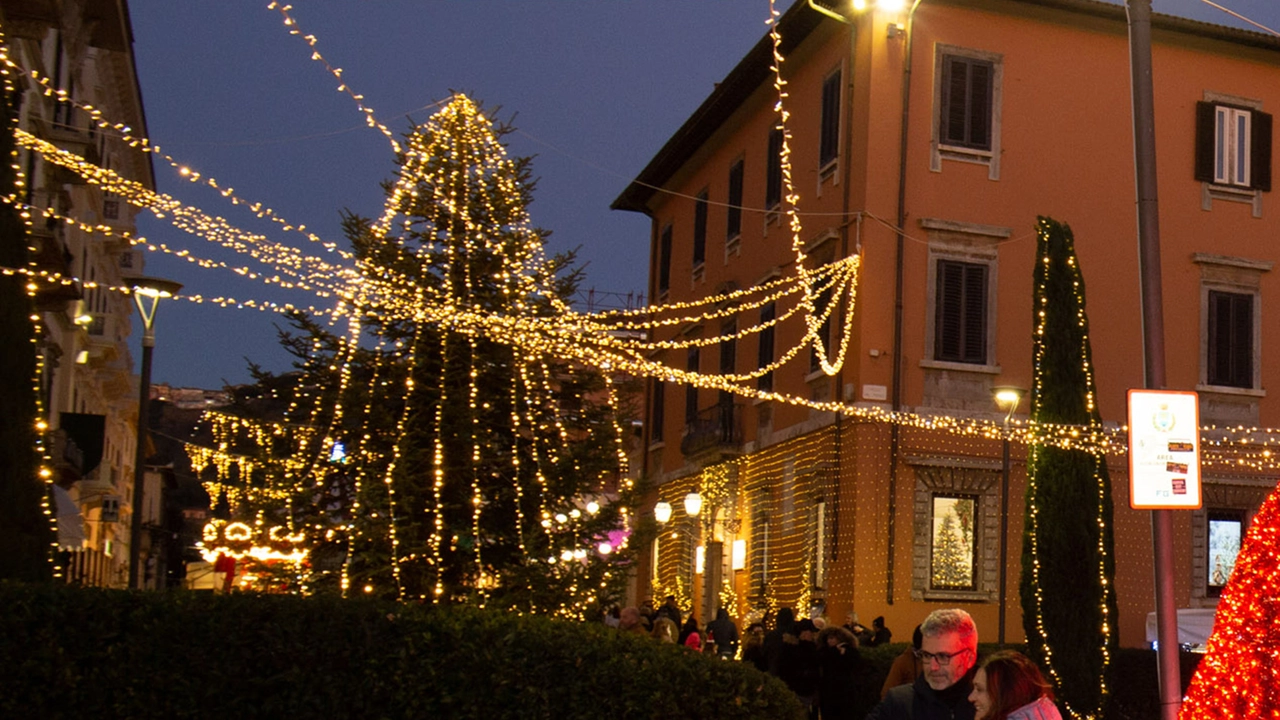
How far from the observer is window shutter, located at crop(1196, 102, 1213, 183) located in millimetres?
26094

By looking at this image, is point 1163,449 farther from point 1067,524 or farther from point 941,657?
point 1067,524

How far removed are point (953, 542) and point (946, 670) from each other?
1881 cm

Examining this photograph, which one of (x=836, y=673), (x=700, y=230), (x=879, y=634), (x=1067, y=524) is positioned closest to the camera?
(x=836, y=673)

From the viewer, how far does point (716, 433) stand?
29.2 metres

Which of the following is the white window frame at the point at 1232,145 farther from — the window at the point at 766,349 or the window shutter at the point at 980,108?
the window at the point at 766,349

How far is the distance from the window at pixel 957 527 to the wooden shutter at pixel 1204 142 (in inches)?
255

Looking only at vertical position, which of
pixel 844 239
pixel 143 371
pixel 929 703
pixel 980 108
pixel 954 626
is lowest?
pixel 929 703

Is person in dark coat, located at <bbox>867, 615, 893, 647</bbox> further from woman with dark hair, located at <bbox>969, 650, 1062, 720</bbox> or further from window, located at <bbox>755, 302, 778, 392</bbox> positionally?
woman with dark hair, located at <bbox>969, 650, 1062, 720</bbox>

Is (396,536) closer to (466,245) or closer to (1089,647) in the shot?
(466,245)

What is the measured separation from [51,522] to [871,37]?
52.0 feet

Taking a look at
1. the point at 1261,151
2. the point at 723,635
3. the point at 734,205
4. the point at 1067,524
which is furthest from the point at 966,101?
the point at 723,635

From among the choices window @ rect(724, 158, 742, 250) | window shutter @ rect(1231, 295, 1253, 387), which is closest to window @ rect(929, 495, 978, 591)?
window shutter @ rect(1231, 295, 1253, 387)

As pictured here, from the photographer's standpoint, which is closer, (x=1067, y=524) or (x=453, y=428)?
(x=453, y=428)

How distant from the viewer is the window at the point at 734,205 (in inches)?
1204
